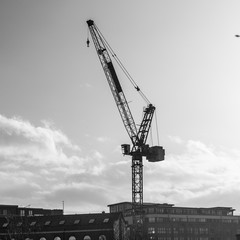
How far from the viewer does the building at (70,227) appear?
117625 millimetres

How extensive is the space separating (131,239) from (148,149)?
91.0 feet

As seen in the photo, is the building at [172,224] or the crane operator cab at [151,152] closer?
the crane operator cab at [151,152]

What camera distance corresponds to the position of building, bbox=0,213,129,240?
118 metres

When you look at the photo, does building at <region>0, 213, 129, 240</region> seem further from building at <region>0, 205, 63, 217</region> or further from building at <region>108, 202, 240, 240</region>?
building at <region>108, 202, 240, 240</region>

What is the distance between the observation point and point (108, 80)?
126 metres

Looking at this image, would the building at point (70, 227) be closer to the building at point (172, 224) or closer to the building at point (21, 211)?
the building at point (21, 211)

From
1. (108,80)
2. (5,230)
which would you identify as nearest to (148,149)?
(108,80)

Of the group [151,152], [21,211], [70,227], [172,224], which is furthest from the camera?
[172,224]

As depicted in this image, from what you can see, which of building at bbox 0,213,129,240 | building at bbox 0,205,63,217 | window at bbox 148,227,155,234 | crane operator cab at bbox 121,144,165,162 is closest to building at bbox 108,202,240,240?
window at bbox 148,227,155,234

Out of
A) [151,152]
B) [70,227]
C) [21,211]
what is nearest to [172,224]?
[21,211]

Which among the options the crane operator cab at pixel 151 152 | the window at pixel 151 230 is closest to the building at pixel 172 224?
the window at pixel 151 230

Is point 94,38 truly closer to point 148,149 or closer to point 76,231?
point 148,149

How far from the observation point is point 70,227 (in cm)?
12150

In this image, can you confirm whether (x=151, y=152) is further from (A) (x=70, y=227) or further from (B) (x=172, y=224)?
(B) (x=172, y=224)
